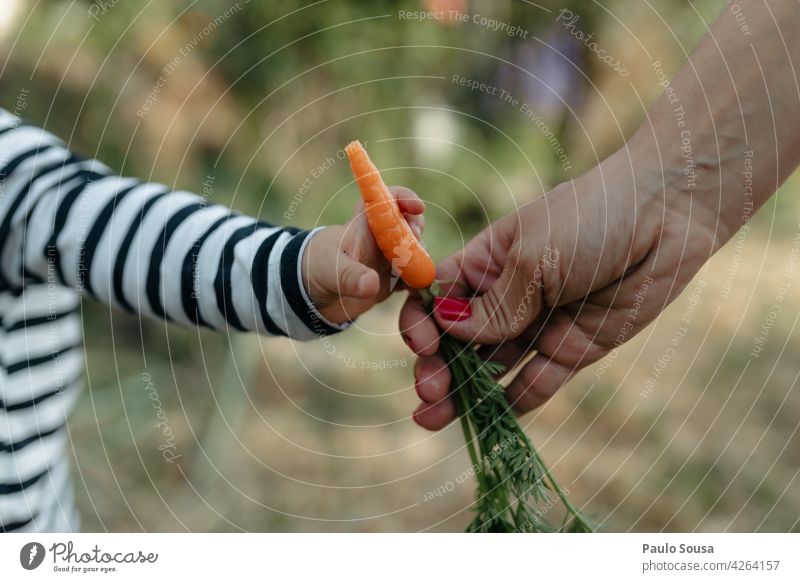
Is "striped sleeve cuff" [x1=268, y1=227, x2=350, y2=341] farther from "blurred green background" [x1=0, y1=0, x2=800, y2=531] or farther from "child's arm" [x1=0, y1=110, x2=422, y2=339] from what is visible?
"blurred green background" [x1=0, y1=0, x2=800, y2=531]

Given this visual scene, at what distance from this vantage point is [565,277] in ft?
1.96

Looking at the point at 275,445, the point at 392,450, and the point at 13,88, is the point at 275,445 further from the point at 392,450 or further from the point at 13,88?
the point at 13,88

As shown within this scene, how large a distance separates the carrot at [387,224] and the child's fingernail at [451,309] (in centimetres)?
4

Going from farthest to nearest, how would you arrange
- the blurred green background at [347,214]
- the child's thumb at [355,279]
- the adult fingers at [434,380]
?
the blurred green background at [347,214] < the adult fingers at [434,380] < the child's thumb at [355,279]

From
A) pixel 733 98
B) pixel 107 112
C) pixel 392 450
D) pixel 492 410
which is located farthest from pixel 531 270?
pixel 107 112

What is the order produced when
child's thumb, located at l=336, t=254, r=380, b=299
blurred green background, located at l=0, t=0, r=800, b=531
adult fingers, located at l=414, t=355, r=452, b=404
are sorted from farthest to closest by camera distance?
blurred green background, located at l=0, t=0, r=800, b=531, adult fingers, located at l=414, t=355, r=452, b=404, child's thumb, located at l=336, t=254, r=380, b=299

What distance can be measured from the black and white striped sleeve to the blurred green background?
0.34 m

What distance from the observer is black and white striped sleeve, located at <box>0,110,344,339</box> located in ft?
1.89

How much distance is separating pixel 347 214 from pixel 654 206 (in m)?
0.47
